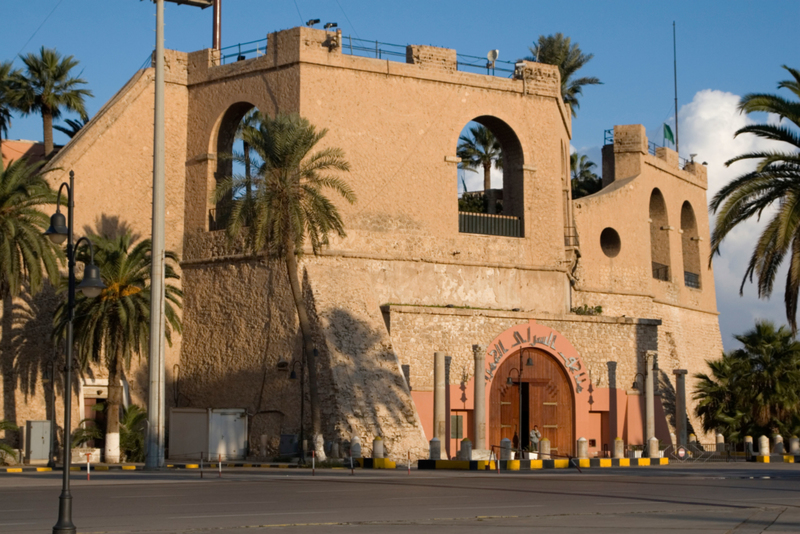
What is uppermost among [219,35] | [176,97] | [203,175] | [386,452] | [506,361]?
[219,35]

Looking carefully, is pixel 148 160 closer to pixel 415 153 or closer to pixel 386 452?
pixel 415 153

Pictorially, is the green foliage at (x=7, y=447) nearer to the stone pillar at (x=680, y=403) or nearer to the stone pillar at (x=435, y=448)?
the stone pillar at (x=435, y=448)

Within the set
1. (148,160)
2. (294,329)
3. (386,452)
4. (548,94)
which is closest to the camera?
(386,452)

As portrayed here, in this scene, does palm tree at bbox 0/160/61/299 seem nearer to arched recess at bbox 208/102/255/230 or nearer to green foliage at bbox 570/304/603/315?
arched recess at bbox 208/102/255/230

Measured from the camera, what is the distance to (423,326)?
32.3m

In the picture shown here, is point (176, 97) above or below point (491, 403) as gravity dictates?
above

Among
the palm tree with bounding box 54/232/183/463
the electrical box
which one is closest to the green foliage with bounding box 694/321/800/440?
the palm tree with bounding box 54/232/183/463

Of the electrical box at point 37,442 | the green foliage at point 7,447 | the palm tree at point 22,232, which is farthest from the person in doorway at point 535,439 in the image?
the green foliage at point 7,447

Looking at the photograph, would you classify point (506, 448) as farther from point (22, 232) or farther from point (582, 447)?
point (22, 232)

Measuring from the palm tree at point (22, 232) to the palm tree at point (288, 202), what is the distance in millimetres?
4804

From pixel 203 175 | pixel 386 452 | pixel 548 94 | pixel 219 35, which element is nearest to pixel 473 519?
pixel 386 452

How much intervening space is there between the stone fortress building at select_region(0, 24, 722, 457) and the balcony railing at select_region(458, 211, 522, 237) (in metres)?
0.05

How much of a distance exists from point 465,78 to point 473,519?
78.2ft

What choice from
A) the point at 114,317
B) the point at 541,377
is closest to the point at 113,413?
the point at 114,317
